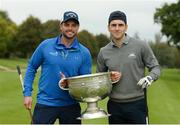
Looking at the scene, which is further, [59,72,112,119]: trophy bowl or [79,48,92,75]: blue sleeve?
[79,48,92,75]: blue sleeve

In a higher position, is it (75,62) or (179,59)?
(75,62)

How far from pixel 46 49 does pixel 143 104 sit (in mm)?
1373

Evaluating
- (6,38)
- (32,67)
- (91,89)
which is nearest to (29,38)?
(6,38)

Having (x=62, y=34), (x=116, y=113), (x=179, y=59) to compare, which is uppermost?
(x=62, y=34)

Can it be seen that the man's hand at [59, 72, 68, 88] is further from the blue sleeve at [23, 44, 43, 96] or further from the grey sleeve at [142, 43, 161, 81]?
the grey sleeve at [142, 43, 161, 81]

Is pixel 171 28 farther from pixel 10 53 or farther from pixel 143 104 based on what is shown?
pixel 10 53

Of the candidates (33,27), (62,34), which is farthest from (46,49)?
(33,27)

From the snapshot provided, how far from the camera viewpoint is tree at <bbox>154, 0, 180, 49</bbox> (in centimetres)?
5062

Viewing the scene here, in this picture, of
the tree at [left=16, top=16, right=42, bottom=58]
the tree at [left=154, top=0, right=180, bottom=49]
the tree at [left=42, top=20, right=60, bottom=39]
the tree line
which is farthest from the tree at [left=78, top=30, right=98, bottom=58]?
the tree at [left=154, top=0, right=180, bottom=49]

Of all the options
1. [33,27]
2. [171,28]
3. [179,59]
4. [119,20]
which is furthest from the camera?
[179,59]

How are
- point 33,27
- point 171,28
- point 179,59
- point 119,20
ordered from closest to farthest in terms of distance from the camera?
point 119,20
point 171,28
point 33,27
point 179,59

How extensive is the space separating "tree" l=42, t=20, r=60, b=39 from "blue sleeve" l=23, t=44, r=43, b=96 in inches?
3136

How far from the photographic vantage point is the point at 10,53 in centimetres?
9906

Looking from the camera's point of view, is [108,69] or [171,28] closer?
[108,69]
